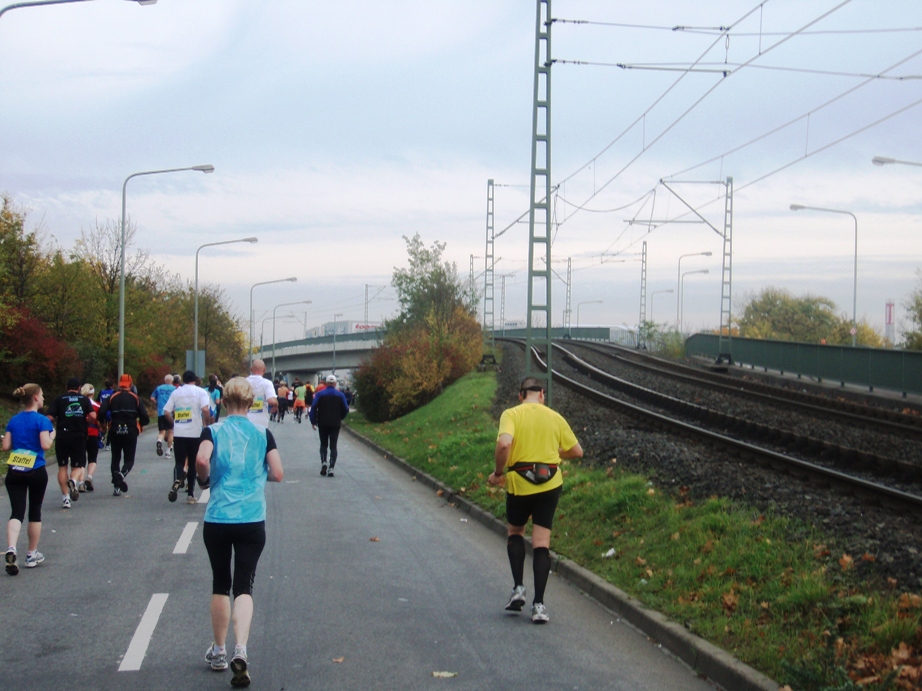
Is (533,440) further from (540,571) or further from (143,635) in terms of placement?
(143,635)

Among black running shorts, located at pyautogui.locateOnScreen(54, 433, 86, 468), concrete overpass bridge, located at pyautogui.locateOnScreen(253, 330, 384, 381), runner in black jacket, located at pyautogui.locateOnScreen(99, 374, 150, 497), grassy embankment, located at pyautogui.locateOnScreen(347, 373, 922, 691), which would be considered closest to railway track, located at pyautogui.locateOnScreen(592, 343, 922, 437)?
grassy embankment, located at pyautogui.locateOnScreen(347, 373, 922, 691)

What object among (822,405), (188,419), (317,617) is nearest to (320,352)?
(822,405)

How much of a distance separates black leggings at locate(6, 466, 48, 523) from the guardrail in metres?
24.1

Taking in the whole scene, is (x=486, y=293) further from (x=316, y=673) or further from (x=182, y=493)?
(x=316, y=673)

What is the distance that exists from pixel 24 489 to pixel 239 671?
4372mm

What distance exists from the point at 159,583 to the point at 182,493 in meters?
6.15

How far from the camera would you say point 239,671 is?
539 centimetres

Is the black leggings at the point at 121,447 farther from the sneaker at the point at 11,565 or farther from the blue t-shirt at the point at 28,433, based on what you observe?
the sneaker at the point at 11,565

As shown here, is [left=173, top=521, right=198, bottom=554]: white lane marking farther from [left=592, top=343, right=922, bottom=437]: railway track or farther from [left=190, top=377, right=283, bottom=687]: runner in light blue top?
[left=592, top=343, right=922, bottom=437]: railway track

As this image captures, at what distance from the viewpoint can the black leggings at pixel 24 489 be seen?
8.63 m

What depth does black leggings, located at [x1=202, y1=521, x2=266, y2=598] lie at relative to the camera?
571 centimetres

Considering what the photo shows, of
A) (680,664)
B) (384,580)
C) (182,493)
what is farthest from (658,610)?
(182,493)

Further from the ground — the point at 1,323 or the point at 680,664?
the point at 1,323

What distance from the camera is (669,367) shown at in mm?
43750
